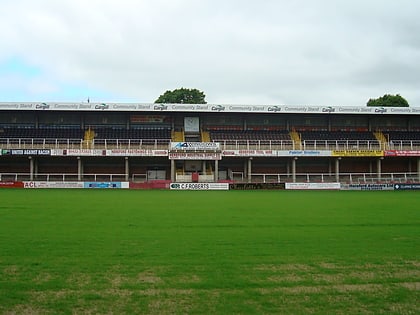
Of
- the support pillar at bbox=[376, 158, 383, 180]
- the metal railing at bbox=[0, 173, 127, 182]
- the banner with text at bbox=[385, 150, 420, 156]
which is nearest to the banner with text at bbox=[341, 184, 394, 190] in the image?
the support pillar at bbox=[376, 158, 383, 180]

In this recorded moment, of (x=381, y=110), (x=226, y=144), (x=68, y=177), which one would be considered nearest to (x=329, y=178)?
(x=381, y=110)

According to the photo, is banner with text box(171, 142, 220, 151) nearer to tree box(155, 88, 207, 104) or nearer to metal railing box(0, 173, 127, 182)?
metal railing box(0, 173, 127, 182)

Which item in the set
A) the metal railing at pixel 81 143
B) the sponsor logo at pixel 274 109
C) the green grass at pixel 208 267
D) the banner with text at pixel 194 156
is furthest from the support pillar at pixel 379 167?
the green grass at pixel 208 267

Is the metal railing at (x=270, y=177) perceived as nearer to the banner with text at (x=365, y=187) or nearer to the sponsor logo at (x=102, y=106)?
the banner with text at (x=365, y=187)

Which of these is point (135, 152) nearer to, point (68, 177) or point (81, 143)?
point (81, 143)

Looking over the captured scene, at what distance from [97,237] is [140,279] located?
12.4 feet

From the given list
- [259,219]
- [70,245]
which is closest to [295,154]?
[259,219]

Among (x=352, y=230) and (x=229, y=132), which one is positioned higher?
(x=229, y=132)

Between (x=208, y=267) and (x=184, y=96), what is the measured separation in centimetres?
6625

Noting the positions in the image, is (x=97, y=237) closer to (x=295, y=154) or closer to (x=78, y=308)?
(x=78, y=308)

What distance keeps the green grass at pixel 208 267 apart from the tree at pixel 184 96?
6021cm

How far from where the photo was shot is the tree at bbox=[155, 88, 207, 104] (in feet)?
235

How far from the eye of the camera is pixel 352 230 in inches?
437

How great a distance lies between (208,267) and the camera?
23.1 ft
